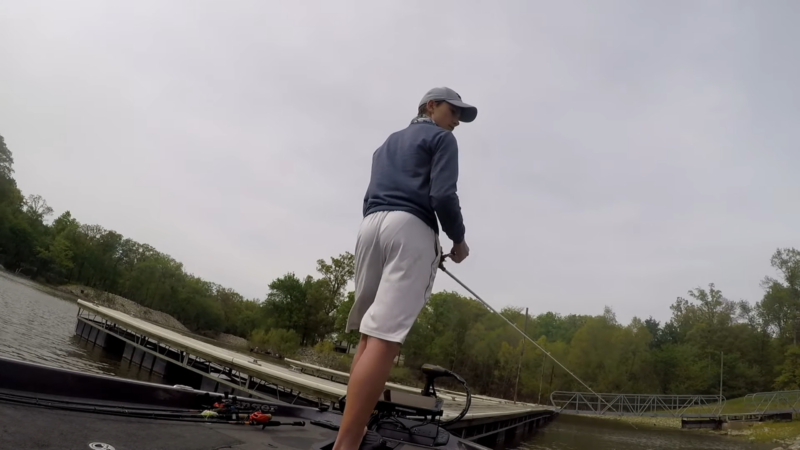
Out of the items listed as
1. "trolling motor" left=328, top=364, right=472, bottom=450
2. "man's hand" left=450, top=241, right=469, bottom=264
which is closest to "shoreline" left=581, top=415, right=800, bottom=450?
"trolling motor" left=328, top=364, right=472, bottom=450

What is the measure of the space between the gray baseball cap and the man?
0.05 ft

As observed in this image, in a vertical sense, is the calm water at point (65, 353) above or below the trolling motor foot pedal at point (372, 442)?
below

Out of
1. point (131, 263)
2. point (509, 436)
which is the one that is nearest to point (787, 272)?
point (509, 436)

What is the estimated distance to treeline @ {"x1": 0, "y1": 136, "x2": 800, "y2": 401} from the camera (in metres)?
43.4

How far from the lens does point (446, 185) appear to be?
182 centimetres

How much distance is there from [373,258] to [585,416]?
116ft

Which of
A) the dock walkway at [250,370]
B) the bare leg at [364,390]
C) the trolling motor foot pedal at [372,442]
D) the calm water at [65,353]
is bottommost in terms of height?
the calm water at [65,353]

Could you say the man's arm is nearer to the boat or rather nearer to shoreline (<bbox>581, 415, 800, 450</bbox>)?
the boat

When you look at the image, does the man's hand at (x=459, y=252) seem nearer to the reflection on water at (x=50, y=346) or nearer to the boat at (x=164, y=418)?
the boat at (x=164, y=418)

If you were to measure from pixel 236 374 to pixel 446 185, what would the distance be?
11.5 m

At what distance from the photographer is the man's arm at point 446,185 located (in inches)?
70.9

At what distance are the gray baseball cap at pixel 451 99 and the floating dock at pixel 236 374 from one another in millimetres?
4060

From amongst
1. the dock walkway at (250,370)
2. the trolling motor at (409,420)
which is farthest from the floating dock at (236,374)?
the trolling motor at (409,420)

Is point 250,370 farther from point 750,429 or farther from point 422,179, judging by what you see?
point 750,429
